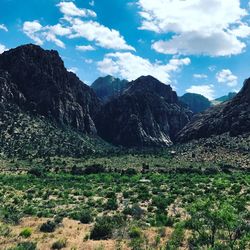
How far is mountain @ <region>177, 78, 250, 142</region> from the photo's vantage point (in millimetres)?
158125

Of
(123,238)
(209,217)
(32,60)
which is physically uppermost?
(32,60)

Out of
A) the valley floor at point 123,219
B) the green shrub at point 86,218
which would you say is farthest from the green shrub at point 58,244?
the green shrub at point 86,218

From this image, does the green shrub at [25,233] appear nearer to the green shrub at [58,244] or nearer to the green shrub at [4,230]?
the green shrub at [4,230]

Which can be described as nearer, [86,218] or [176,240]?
[176,240]

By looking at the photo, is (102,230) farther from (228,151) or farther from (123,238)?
(228,151)

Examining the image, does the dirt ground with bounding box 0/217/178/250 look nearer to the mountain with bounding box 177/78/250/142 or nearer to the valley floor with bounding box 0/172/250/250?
the valley floor with bounding box 0/172/250/250

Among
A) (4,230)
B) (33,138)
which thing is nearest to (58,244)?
(4,230)

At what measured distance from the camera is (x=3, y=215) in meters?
38.6

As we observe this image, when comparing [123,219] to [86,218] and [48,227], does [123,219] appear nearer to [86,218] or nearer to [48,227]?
[86,218]

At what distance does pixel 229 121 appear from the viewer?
172m

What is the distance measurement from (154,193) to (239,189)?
11.4 meters

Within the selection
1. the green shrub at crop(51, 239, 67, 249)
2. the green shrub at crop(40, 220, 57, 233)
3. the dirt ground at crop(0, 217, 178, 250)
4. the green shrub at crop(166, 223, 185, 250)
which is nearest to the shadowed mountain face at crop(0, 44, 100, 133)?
the dirt ground at crop(0, 217, 178, 250)

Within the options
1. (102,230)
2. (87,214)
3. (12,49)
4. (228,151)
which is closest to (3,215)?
(87,214)

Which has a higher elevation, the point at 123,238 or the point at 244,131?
the point at 244,131
